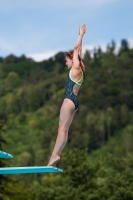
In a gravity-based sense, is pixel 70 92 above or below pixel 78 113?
below

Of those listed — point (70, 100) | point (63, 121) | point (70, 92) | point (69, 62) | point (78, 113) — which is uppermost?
point (78, 113)

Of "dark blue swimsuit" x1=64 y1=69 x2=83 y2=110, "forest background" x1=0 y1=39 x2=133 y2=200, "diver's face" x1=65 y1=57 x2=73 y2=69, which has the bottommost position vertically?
"dark blue swimsuit" x1=64 y1=69 x2=83 y2=110

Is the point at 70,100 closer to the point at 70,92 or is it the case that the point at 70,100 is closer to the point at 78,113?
the point at 70,92

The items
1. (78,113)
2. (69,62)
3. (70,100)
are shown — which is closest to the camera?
(70,100)

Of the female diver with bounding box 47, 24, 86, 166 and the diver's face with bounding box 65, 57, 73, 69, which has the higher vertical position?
the diver's face with bounding box 65, 57, 73, 69

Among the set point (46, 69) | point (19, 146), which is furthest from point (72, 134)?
point (46, 69)

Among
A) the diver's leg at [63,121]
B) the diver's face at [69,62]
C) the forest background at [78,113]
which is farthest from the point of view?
the forest background at [78,113]

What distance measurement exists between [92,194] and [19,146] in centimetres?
9843

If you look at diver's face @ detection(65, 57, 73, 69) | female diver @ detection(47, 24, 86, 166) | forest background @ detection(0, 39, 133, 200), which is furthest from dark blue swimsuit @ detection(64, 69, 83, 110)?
forest background @ detection(0, 39, 133, 200)

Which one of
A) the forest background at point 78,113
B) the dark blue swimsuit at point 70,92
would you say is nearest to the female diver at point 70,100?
the dark blue swimsuit at point 70,92

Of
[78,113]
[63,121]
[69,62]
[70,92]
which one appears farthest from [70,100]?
[78,113]

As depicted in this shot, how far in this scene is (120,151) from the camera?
116500 millimetres

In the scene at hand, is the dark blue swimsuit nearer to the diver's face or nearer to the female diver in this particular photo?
the female diver

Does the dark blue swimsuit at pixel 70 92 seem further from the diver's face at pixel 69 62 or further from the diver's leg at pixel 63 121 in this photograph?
A: the diver's face at pixel 69 62
